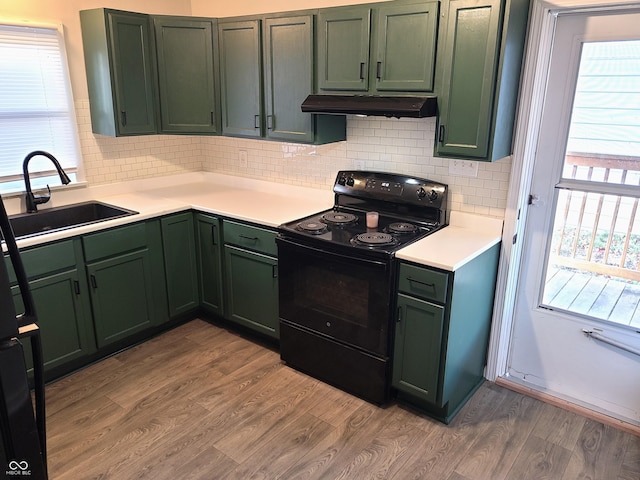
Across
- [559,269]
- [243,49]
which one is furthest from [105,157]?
[559,269]

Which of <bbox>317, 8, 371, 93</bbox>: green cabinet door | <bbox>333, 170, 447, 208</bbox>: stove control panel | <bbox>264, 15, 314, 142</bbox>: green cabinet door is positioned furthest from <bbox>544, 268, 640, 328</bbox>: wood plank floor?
<bbox>264, 15, 314, 142</bbox>: green cabinet door

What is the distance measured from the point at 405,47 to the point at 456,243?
1.03 m

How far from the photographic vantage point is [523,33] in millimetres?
2389

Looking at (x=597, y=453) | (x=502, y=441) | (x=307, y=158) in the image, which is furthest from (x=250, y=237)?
(x=597, y=453)

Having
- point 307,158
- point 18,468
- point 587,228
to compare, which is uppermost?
point 307,158

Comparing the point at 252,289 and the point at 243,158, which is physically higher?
the point at 243,158

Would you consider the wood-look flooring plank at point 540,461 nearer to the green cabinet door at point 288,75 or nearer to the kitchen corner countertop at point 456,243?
the kitchen corner countertop at point 456,243

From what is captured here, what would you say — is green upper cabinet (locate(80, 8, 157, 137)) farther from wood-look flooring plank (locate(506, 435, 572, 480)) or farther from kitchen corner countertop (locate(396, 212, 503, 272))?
wood-look flooring plank (locate(506, 435, 572, 480))

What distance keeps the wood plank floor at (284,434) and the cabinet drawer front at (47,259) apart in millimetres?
692

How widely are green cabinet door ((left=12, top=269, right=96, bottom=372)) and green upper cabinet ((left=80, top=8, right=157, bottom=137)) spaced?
1.04 meters

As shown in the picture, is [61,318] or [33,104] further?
[33,104]

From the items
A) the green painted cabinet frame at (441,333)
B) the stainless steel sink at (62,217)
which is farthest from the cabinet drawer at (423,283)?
the stainless steel sink at (62,217)

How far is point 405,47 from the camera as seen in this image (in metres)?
2.49

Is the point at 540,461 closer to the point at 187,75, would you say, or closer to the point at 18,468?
the point at 18,468
